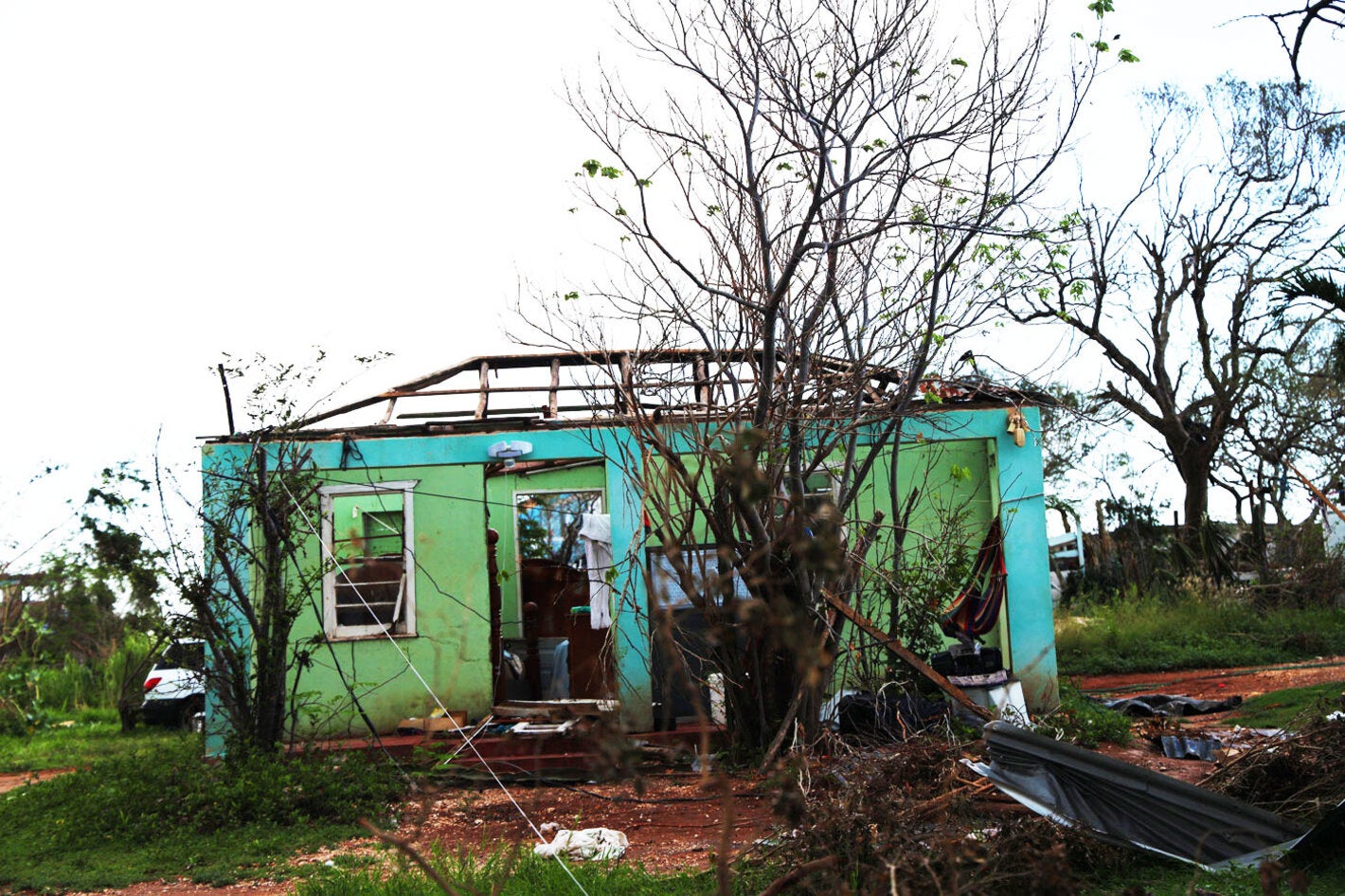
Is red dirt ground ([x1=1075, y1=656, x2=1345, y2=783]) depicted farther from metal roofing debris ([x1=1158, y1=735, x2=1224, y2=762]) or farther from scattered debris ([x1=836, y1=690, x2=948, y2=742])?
scattered debris ([x1=836, y1=690, x2=948, y2=742])

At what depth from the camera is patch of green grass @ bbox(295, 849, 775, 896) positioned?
5121 millimetres

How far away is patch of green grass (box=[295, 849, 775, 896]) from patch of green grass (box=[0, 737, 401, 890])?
1.30 metres

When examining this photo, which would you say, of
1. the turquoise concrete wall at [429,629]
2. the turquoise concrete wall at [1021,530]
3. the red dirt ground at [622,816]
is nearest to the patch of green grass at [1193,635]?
the turquoise concrete wall at [1021,530]

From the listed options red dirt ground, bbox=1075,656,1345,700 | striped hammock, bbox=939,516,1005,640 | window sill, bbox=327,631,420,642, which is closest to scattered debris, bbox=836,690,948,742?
striped hammock, bbox=939,516,1005,640

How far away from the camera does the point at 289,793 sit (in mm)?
7738

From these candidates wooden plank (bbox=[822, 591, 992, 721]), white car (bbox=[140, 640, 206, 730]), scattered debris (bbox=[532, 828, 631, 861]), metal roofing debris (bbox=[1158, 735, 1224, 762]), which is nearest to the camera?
scattered debris (bbox=[532, 828, 631, 861])

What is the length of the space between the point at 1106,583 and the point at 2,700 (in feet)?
57.1

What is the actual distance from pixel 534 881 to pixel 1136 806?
9.48 ft

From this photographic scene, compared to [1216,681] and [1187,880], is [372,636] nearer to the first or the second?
[1187,880]

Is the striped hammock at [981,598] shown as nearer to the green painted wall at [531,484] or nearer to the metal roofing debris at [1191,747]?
the metal roofing debris at [1191,747]

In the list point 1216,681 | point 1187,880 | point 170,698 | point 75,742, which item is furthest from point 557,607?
point 1187,880

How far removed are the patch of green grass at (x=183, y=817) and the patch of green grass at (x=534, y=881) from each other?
4.28 ft

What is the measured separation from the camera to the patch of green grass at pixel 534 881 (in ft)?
16.8

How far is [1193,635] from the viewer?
50.0 feet
